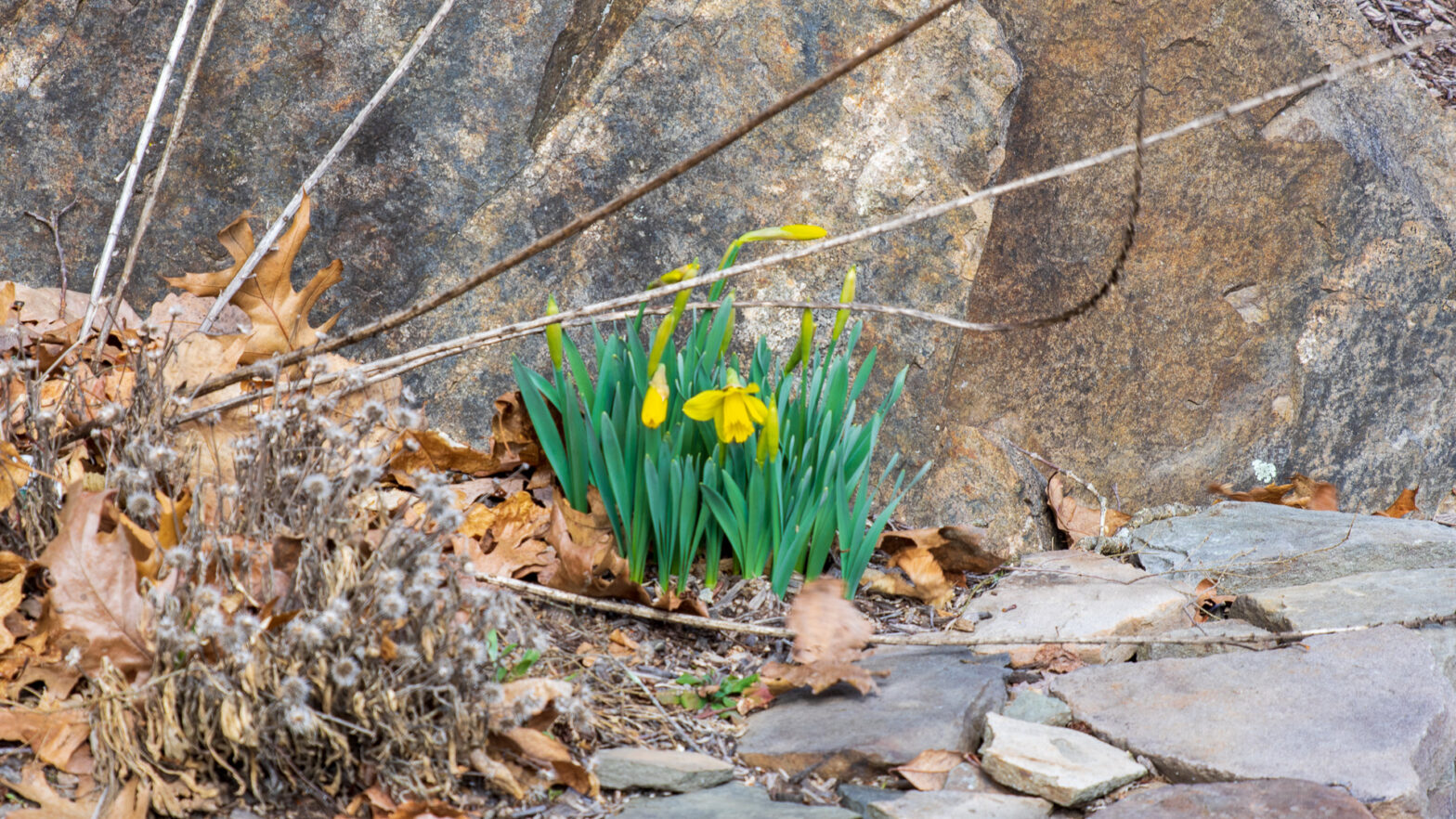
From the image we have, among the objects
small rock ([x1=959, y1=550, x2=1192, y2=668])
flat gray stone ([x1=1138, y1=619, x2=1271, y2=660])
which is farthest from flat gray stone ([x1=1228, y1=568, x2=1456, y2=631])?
small rock ([x1=959, y1=550, x2=1192, y2=668])

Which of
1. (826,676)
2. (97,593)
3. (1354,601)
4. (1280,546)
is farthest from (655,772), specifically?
(1280,546)

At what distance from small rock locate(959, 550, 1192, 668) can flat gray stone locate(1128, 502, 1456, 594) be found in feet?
0.70

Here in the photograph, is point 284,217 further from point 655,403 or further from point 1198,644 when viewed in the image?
point 1198,644

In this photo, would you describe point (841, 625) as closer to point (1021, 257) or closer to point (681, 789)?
point (681, 789)

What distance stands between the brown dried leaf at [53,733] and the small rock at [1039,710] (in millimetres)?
1525

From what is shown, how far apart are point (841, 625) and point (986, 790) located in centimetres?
39

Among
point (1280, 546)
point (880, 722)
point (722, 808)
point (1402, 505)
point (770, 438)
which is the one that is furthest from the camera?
point (1402, 505)

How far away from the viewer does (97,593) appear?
1.56 metres

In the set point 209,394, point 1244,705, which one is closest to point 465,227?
point 209,394

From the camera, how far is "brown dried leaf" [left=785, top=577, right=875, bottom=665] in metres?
1.99

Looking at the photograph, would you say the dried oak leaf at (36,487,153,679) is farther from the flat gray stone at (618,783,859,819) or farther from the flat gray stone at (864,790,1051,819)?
the flat gray stone at (864,790,1051,819)

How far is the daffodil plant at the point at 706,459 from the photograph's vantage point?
7.29ft

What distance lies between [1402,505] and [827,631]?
2.85 m

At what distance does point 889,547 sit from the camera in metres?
2.74
